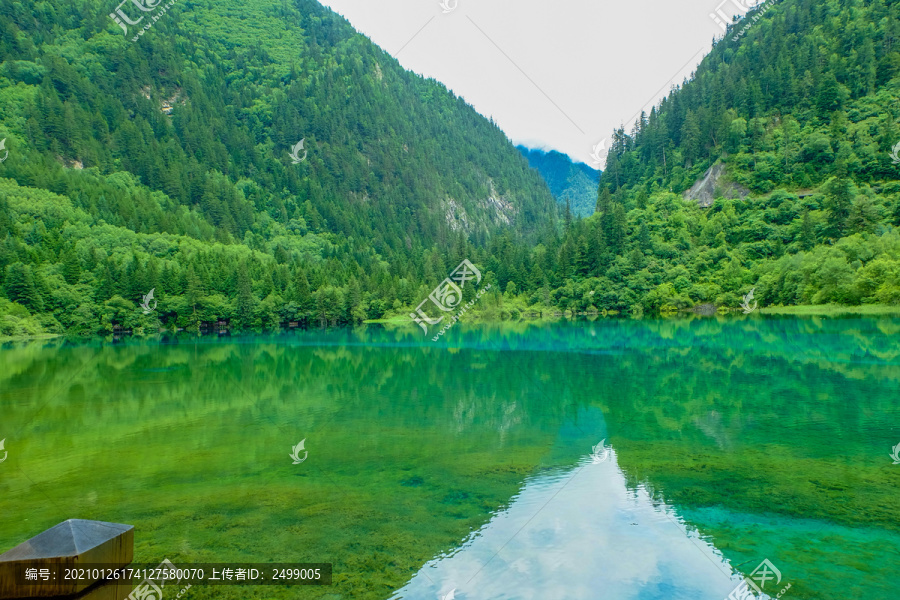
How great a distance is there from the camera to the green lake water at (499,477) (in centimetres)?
930

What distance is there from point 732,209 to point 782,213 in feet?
27.3

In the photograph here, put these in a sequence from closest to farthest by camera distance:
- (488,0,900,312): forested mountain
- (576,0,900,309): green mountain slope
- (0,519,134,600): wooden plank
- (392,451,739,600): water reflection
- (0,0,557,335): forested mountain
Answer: (0,519,134,600): wooden plank, (392,451,739,600): water reflection, (576,0,900,309): green mountain slope, (488,0,900,312): forested mountain, (0,0,557,335): forested mountain

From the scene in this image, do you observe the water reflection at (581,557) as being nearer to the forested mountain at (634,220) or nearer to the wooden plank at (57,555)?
the wooden plank at (57,555)

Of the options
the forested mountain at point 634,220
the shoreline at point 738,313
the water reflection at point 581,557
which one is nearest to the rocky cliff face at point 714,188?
the forested mountain at point 634,220

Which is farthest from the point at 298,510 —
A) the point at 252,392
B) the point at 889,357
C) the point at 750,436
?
the point at 889,357

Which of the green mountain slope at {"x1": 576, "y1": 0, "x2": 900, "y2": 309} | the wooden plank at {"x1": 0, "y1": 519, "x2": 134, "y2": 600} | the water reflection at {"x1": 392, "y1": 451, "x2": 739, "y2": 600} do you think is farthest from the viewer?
the green mountain slope at {"x1": 576, "y1": 0, "x2": 900, "y2": 309}

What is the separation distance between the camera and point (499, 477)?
14016mm

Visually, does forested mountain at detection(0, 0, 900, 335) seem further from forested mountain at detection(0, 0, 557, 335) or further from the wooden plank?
the wooden plank

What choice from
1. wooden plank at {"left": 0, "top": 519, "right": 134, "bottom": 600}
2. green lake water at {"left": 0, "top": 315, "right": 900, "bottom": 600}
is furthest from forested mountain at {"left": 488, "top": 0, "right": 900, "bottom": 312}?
wooden plank at {"left": 0, "top": 519, "right": 134, "bottom": 600}

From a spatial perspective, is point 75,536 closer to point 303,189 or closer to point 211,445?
point 211,445

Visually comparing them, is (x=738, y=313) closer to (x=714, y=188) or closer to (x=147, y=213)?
(x=714, y=188)

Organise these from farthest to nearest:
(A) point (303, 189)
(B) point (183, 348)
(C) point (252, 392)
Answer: (A) point (303, 189), (B) point (183, 348), (C) point (252, 392)

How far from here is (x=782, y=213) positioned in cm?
9019

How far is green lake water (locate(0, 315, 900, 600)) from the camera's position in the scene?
366 inches
